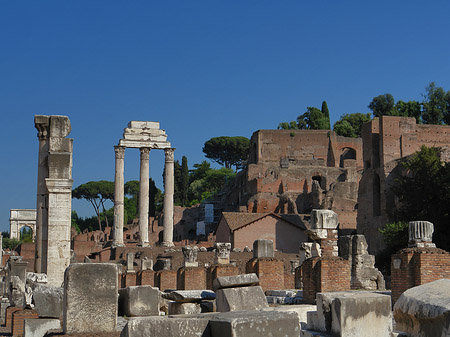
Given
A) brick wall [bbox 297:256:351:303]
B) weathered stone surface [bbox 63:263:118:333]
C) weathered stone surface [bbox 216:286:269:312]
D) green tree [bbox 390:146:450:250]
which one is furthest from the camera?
green tree [bbox 390:146:450:250]

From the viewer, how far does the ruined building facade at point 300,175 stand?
223ft

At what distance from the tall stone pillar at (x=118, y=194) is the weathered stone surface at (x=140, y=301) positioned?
125ft

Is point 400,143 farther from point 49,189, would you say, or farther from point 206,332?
point 206,332

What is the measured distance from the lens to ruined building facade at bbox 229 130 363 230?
67938 mm

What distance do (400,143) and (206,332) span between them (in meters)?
54.0

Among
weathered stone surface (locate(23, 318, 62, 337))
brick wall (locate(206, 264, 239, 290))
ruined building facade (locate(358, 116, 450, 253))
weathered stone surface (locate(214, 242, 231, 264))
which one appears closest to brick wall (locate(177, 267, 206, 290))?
weathered stone surface (locate(214, 242, 231, 264))

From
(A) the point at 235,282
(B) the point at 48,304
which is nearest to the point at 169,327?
(A) the point at 235,282

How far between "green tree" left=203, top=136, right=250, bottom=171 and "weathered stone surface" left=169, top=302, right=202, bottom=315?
9065 centimetres

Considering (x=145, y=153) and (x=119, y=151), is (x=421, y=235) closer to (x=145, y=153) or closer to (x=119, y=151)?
(x=145, y=153)

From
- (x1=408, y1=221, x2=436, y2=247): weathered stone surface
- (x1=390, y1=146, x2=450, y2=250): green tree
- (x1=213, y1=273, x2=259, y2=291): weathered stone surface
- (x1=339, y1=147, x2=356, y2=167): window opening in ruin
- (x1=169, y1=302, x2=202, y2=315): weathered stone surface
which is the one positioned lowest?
(x1=169, y1=302, x2=202, y2=315): weathered stone surface

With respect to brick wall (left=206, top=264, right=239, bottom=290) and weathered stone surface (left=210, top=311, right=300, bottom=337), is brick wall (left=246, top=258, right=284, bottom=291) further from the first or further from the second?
weathered stone surface (left=210, top=311, right=300, bottom=337)

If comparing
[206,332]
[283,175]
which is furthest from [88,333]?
[283,175]

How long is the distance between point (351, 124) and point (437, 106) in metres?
A: 17.9

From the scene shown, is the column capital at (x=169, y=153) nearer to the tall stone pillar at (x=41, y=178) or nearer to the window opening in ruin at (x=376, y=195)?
the window opening in ruin at (x=376, y=195)
